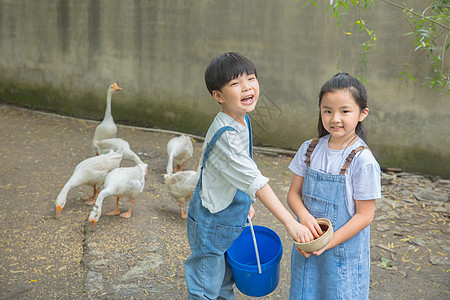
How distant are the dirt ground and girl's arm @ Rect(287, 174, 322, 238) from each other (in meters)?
1.32

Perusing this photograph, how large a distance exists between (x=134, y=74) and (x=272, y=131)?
8.32 ft

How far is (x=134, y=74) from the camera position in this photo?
290 inches

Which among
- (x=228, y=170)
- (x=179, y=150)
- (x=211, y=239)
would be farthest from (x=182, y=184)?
(x=228, y=170)

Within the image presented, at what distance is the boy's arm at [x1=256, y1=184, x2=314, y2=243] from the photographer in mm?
2045

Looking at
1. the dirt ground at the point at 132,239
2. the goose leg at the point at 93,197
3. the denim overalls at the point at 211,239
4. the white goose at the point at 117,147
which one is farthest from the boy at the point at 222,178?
the white goose at the point at 117,147

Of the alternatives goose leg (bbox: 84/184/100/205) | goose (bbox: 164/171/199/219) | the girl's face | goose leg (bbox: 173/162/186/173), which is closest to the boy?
the girl's face

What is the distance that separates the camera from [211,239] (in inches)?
93.6

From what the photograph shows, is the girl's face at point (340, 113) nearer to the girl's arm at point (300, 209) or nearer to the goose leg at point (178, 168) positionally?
the girl's arm at point (300, 209)

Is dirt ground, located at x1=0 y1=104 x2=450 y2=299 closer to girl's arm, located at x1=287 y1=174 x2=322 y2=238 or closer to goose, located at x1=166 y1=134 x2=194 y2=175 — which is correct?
goose, located at x1=166 y1=134 x2=194 y2=175

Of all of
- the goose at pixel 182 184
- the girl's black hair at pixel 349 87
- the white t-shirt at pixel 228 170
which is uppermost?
the girl's black hair at pixel 349 87

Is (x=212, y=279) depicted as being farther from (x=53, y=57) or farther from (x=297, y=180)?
(x=53, y=57)

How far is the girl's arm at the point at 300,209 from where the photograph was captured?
2.09 meters

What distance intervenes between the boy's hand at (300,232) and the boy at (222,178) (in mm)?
226

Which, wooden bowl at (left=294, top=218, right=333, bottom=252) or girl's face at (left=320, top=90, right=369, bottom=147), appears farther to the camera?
girl's face at (left=320, top=90, right=369, bottom=147)
